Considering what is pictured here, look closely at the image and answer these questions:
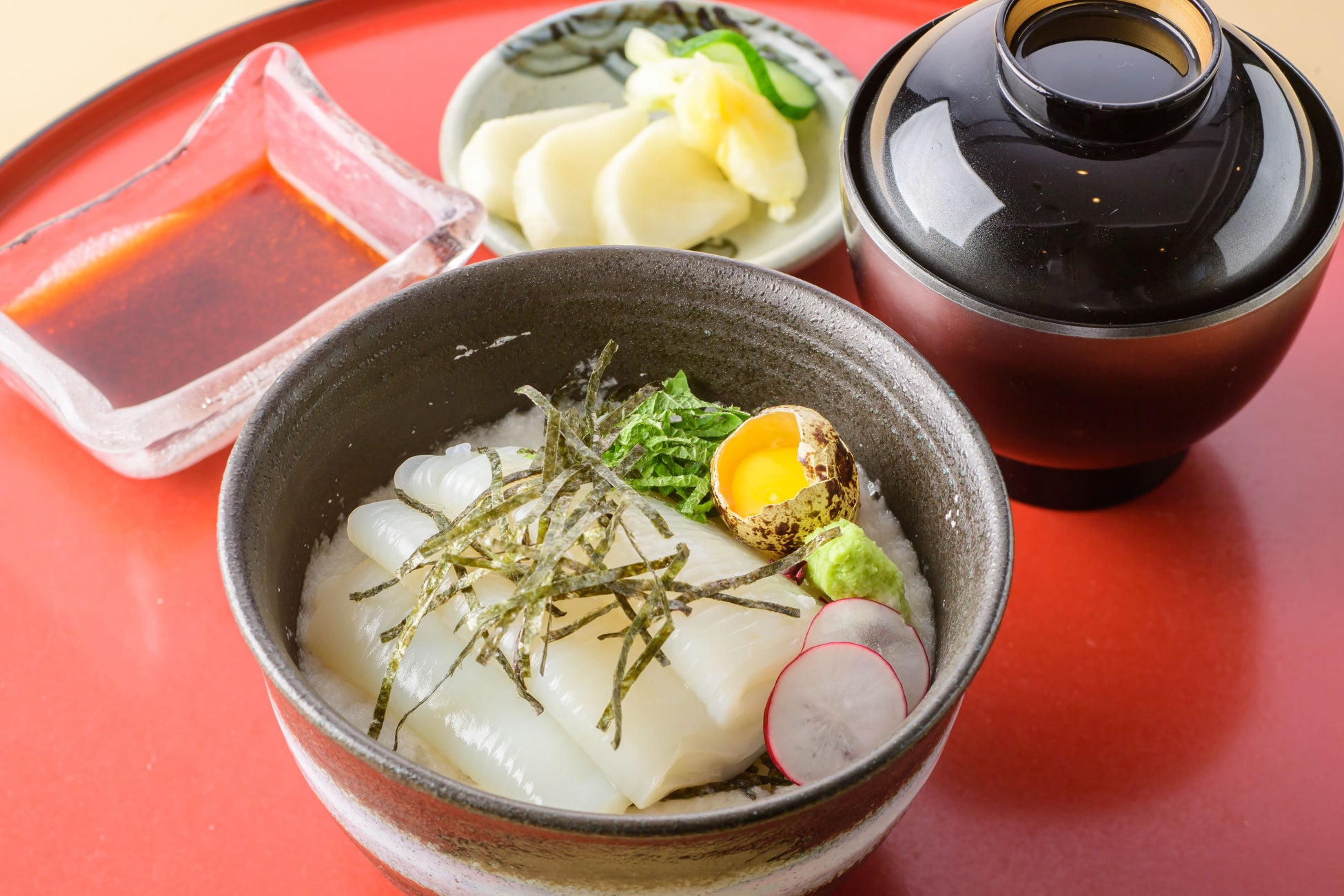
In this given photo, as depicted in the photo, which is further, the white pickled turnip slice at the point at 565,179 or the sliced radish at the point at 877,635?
the white pickled turnip slice at the point at 565,179

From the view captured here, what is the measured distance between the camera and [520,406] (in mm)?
1252

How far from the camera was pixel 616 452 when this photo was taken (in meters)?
1.15

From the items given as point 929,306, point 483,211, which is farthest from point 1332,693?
point 483,211

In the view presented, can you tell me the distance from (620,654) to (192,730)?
554 millimetres

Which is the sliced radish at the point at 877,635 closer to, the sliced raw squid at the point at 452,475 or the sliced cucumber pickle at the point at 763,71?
the sliced raw squid at the point at 452,475

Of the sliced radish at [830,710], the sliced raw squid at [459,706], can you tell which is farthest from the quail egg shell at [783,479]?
the sliced raw squid at [459,706]

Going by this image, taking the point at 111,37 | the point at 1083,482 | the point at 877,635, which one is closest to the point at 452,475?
the point at 877,635

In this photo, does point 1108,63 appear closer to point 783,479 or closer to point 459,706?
point 783,479

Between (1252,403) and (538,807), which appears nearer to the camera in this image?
(538,807)

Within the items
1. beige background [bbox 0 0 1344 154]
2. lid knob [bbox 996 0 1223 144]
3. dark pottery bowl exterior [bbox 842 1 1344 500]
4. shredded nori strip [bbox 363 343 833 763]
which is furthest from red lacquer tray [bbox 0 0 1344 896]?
beige background [bbox 0 0 1344 154]

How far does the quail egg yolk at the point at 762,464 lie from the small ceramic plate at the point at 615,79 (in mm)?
525

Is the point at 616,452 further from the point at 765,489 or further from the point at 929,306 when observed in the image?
the point at 929,306

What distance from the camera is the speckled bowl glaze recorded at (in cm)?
77

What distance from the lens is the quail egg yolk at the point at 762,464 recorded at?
108cm
